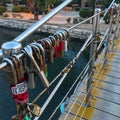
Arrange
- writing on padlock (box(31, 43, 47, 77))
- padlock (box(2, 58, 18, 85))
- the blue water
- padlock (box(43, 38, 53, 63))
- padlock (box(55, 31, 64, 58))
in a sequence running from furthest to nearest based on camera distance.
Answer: the blue water → padlock (box(55, 31, 64, 58)) → padlock (box(43, 38, 53, 63)) → writing on padlock (box(31, 43, 47, 77)) → padlock (box(2, 58, 18, 85))

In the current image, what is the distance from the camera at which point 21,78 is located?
2.89 ft

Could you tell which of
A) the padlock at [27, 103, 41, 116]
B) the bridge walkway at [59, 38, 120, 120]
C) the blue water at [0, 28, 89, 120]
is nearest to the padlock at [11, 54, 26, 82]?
the padlock at [27, 103, 41, 116]

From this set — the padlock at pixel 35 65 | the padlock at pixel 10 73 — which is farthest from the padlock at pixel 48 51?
the padlock at pixel 10 73

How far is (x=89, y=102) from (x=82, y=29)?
18458mm

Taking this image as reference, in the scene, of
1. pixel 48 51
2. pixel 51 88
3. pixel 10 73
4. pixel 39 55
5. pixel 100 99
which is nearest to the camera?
pixel 10 73

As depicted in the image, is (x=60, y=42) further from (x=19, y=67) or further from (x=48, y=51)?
(x=19, y=67)

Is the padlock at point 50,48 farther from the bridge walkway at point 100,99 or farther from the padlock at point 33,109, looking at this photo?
the bridge walkway at point 100,99

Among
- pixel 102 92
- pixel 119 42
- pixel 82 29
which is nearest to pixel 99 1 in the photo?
pixel 82 29

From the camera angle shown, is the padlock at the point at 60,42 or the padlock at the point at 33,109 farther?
the padlock at the point at 60,42

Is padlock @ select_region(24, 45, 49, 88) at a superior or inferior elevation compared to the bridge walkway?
superior

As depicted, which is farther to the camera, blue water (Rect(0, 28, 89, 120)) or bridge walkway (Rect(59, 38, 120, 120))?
blue water (Rect(0, 28, 89, 120))

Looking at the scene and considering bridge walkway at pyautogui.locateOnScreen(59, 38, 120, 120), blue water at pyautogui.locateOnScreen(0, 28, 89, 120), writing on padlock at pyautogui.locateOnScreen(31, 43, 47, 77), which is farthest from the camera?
blue water at pyautogui.locateOnScreen(0, 28, 89, 120)

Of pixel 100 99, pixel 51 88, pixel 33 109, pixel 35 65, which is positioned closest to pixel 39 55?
pixel 35 65

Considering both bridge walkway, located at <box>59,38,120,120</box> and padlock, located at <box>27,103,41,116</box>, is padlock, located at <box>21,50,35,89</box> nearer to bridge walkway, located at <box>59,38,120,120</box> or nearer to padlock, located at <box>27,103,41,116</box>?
padlock, located at <box>27,103,41,116</box>
